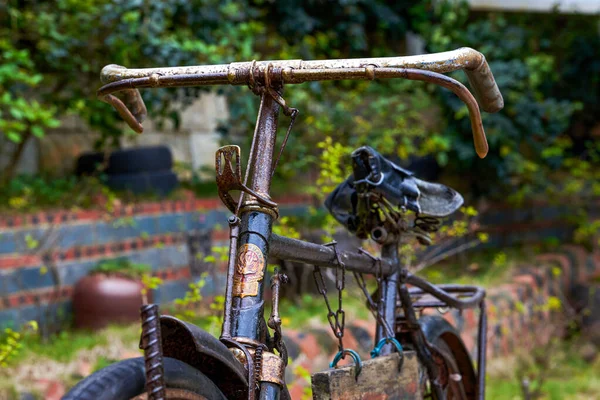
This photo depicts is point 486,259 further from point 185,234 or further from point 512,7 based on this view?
point 185,234

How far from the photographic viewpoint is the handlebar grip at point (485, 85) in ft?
6.31

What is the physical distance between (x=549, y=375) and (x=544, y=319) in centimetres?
88

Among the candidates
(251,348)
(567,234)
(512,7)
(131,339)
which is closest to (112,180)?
(131,339)

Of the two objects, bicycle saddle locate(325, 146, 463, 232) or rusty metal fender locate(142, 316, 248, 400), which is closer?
rusty metal fender locate(142, 316, 248, 400)

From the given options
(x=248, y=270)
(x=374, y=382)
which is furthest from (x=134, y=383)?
(x=374, y=382)

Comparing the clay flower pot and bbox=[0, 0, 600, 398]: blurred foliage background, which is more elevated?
bbox=[0, 0, 600, 398]: blurred foliage background

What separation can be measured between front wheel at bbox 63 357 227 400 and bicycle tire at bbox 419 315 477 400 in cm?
130

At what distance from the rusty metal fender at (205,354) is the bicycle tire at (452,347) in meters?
1.18

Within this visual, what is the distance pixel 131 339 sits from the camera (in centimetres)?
414

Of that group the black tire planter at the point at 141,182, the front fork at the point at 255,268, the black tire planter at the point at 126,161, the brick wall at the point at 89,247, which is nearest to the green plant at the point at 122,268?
the brick wall at the point at 89,247

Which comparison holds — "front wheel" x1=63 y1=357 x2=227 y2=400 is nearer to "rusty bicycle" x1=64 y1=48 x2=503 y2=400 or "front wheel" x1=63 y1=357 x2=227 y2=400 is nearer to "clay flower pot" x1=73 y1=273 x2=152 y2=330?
"rusty bicycle" x1=64 y1=48 x2=503 y2=400

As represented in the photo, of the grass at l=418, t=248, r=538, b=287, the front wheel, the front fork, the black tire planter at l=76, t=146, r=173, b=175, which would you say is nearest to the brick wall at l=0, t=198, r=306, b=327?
the black tire planter at l=76, t=146, r=173, b=175

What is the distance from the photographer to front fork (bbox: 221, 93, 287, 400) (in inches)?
65.1

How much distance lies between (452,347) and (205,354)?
5.39 feet
